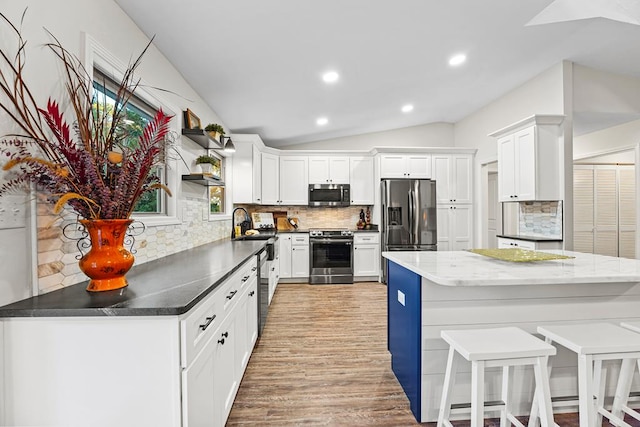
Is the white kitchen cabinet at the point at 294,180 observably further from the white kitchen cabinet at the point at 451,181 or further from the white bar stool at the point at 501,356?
the white bar stool at the point at 501,356

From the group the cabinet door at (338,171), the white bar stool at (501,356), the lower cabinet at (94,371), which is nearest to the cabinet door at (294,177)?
the cabinet door at (338,171)

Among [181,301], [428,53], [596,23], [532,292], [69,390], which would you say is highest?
[596,23]

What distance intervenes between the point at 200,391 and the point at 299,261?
153 inches

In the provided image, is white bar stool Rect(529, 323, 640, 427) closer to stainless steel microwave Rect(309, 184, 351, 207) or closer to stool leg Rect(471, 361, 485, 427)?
stool leg Rect(471, 361, 485, 427)

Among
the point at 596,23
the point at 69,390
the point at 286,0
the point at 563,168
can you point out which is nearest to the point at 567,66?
the point at 596,23

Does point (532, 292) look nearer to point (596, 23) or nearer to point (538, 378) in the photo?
point (538, 378)

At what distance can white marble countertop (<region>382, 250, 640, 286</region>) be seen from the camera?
1.55 meters

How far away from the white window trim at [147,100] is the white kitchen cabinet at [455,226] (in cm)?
430

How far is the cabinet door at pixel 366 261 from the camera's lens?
5.16 m

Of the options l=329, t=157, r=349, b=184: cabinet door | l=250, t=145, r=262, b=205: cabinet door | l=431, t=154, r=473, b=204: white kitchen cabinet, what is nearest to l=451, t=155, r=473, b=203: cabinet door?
l=431, t=154, r=473, b=204: white kitchen cabinet

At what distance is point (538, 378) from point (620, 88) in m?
4.42

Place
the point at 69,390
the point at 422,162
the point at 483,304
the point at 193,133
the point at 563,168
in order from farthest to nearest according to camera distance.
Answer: the point at 422,162 < the point at 563,168 < the point at 193,133 < the point at 483,304 < the point at 69,390

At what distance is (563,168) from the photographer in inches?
144

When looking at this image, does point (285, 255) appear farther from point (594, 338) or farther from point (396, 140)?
point (594, 338)
